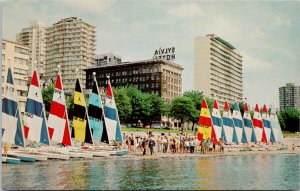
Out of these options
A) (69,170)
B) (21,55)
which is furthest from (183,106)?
(69,170)

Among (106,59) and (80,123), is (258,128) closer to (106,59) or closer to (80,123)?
(80,123)

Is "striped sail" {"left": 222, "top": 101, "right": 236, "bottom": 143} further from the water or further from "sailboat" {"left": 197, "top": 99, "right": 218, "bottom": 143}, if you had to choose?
the water

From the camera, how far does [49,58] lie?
172750 mm

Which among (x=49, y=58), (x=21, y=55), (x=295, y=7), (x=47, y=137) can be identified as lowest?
(x=47, y=137)

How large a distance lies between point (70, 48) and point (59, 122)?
5402 inches

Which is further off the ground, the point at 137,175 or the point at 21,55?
Result: the point at 21,55

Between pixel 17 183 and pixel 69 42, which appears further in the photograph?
pixel 69 42

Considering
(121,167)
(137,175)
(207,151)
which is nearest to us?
(137,175)

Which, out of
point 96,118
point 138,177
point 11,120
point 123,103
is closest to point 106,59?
point 123,103

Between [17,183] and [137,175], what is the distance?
6550mm

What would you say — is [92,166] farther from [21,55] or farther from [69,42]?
[69,42]

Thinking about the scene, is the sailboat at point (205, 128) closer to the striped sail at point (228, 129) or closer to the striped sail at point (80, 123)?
the striped sail at point (228, 129)

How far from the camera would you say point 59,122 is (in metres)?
33.2

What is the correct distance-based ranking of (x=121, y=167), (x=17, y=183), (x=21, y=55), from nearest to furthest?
(x=17, y=183) → (x=121, y=167) → (x=21, y=55)
